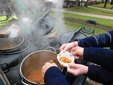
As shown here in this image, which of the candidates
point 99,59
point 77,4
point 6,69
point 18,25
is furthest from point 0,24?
point 77,4

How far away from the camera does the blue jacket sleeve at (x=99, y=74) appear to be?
1954 mm

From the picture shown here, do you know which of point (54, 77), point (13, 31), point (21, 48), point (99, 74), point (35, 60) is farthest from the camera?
point (13, 31)

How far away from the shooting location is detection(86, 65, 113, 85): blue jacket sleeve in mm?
1954

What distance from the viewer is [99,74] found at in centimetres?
197

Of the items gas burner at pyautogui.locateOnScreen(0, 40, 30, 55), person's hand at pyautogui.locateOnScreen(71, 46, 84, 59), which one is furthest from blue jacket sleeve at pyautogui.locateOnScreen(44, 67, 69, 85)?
gas burner at pyautogui.locateOnScreen(0, 40, 30, 55)

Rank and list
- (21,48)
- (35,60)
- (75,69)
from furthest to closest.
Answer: (21,48)
(35,60)
(75,69)

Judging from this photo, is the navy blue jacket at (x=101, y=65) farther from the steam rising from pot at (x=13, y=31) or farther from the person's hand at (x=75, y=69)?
the steam rising from pot at (x=13, y=31)

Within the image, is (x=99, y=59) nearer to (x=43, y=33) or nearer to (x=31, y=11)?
(x=43, y=33)

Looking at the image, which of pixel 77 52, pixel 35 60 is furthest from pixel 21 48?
pixel 77 52

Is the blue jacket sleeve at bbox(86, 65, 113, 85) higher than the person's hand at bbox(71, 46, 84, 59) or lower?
lower

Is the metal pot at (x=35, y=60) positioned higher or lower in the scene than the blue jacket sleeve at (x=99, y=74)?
lower

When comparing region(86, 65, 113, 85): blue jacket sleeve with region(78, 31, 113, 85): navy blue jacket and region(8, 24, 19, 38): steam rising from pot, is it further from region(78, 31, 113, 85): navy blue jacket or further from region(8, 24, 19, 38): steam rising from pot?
region(8, 24, 19, 38): steam rising from pot

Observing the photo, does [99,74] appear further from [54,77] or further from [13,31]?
[13,31]

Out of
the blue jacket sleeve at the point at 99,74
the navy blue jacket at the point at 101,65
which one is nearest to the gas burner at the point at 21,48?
the navy blue jacket at the point at 101,65
